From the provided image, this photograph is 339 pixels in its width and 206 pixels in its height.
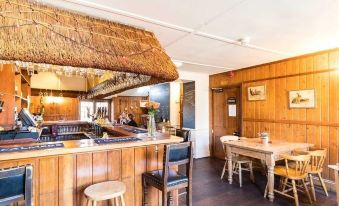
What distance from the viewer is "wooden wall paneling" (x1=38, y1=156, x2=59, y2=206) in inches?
76.5

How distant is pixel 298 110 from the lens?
12.6 ft

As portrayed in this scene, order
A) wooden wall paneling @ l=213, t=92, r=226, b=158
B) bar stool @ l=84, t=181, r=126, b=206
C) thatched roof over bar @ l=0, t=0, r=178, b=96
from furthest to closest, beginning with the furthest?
wooden wall paneling @ l=213, t=92, r=226, b=158 < bar stool @ l=84, t=181, r=126, b=206 < thatched roof over bar @ l=0, t=0, r=178, b=96

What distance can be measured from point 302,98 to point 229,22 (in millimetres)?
2466

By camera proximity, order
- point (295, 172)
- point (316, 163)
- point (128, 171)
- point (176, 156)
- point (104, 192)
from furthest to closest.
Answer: point (316, 163), point (295, 172), point (128, 171), point (176, 156), point (104, 192)

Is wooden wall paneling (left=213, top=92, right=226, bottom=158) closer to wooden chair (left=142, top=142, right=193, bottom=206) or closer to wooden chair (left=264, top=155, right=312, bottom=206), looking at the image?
wooden chair (left=264, top=155, right=312, bottom=206)

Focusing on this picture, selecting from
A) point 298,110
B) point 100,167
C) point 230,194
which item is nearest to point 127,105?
point 230,194

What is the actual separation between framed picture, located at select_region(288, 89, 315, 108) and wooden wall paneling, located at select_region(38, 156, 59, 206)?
13.2ft

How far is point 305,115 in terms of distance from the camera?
3729mm

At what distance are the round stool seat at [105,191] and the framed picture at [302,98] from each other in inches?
139

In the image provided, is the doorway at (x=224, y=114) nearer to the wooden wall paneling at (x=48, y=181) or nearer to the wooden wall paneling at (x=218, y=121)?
the wooden wall paneling at (x=218, y=121)

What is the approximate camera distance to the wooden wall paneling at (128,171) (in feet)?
7.88

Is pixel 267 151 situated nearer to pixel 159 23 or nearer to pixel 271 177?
pixel 271 177

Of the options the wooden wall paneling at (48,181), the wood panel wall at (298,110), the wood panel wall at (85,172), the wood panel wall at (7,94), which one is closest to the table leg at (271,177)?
the wood panel wall at (298,110)

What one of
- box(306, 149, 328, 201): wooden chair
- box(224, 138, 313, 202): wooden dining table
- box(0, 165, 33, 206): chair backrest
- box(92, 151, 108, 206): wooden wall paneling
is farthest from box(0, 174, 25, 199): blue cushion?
box(306, 149, 328, 201): wooden chair
